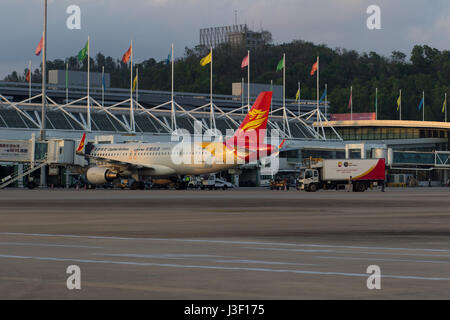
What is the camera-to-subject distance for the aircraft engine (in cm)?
8412

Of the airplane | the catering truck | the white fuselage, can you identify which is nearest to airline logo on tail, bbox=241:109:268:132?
the airplane

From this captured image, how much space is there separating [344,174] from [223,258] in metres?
72.6

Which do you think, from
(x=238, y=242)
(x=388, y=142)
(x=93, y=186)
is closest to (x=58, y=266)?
(x=238, y=242)

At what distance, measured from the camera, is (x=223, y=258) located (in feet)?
55.9

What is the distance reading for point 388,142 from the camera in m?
161

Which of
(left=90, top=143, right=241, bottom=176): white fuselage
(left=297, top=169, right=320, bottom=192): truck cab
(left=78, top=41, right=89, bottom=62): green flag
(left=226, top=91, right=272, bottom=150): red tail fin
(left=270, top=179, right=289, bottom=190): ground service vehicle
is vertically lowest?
(left=270, top=179, right=289, bottom=190): ground service vehicle

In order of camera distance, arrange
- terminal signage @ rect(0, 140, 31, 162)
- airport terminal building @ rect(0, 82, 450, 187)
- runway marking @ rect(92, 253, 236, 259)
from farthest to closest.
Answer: airport terminal building @ rect(0, 82, 450, 187) → terminal signage @ rect(0, 140, 31, 162) → runway marking @ rect(92, 253, 236, 259)

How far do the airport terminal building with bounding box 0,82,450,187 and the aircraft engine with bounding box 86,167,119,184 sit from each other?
4387 millimetres

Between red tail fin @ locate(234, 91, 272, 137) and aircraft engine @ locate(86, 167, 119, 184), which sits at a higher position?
red tail fin @ locate(234, 91, 272, 137)

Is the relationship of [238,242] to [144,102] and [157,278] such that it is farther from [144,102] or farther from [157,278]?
[144,102]

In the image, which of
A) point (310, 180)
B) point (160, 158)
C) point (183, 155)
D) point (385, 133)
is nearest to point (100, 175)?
point (160, 158)

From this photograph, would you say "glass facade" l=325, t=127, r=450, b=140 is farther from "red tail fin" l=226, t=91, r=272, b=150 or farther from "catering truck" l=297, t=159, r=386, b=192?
"red tail fin" l=226, t=91, r=272, b=150

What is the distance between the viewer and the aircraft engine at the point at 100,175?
84.1m
